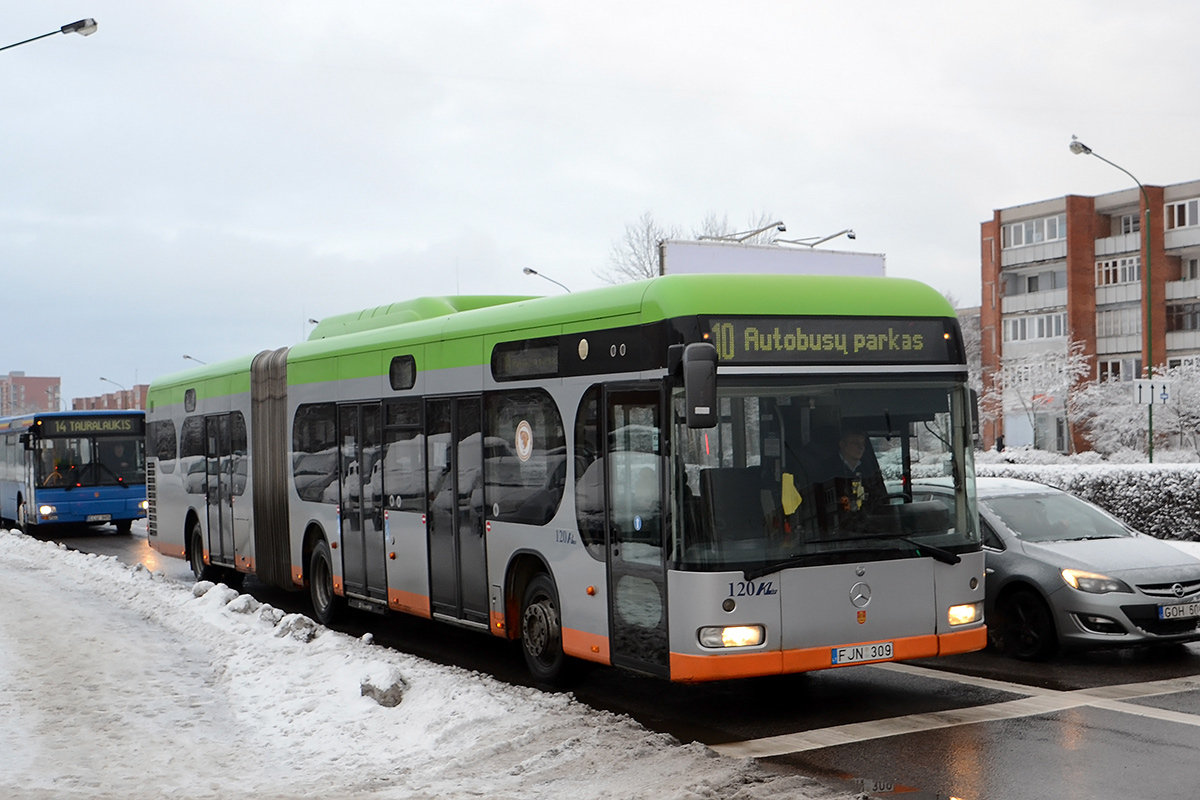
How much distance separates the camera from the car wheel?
11.0m

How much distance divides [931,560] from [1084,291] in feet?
228

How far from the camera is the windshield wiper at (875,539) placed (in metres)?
8.49

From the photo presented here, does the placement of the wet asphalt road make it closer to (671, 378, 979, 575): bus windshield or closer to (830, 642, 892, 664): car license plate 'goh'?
(830, 642, 892, 664): car license plate 'goh'

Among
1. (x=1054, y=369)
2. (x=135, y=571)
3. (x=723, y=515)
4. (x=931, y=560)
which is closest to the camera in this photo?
(x=723, y=515)

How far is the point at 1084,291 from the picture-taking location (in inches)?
2906

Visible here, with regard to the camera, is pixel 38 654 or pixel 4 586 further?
pixel 4 586

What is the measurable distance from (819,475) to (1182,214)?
68.7 meters

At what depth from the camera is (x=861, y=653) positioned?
882 centimetres

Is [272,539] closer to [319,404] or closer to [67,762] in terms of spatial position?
[319,404]

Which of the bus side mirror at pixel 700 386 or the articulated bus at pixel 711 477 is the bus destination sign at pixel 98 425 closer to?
the articulated bus at pixel 711 477

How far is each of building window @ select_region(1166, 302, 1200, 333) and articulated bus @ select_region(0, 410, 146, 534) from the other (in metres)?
57.0

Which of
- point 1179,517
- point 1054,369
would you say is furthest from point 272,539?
point 1054,369

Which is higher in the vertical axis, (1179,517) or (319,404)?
(319,404)

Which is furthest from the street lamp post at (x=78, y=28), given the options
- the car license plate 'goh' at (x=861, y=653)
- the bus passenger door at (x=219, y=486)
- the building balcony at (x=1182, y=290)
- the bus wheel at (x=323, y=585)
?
the building balcony at (x=1182, y=290)
